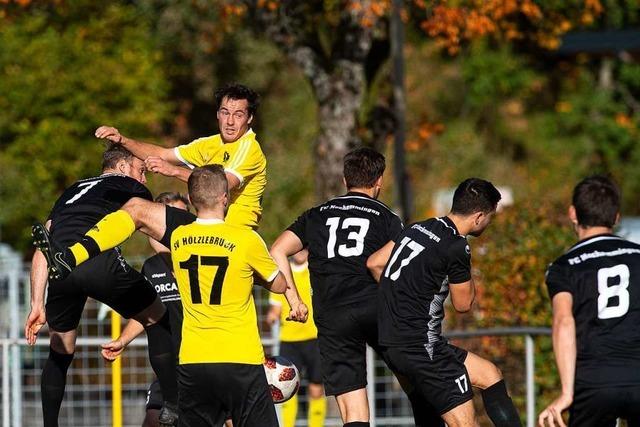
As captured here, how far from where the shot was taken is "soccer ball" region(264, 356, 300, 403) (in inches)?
389

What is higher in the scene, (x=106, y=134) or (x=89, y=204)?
(x=106, y=134)

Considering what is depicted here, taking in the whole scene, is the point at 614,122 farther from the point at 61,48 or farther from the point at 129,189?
the point at 129,189

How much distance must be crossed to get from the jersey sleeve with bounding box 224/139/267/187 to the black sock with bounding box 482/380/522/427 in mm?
2316

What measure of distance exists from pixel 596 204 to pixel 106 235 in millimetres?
3159

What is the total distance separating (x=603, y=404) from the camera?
759cm

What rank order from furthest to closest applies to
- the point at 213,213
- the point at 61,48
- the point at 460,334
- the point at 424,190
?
the point at 424,190
the point at 61,48
the point at 460,334
the point at 213,213

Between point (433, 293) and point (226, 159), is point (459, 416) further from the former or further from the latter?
point (226, 159)

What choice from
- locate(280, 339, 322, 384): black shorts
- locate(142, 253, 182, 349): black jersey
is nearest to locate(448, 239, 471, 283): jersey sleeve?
locate(142, 253, 182, 349): black jersey

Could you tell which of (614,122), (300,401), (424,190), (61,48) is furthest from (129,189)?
(614,122)

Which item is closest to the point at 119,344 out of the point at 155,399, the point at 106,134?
the point at 155,399

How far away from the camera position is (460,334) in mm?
12867

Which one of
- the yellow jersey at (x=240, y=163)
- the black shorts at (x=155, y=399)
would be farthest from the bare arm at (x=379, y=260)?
the black shorts at (x=155, y=399)

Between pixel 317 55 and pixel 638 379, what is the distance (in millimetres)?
10326

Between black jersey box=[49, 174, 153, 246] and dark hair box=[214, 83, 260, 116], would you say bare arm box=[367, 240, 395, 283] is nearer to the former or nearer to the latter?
dark hair box=[214, 83, 260, 116]
